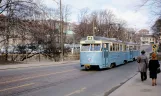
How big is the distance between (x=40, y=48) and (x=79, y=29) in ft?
128

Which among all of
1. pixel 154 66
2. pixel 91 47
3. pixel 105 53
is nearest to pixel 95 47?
pixel 91 47

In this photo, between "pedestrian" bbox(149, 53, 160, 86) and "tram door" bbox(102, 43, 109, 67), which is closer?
"pedestrian" bbox(149, 53, 160, 86)

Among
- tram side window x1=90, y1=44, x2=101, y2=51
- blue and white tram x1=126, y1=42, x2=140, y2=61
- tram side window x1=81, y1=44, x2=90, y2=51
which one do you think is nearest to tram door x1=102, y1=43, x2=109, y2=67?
tram side window x1=90, y1=44, x2=101, y2=51

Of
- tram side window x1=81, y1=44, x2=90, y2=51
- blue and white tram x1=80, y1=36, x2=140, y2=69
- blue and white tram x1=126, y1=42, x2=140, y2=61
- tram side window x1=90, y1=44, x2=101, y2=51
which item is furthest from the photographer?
blue and white tram x1=126, y1=42, x2=140, y2=61

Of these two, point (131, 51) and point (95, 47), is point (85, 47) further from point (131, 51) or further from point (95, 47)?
point (131, 51)

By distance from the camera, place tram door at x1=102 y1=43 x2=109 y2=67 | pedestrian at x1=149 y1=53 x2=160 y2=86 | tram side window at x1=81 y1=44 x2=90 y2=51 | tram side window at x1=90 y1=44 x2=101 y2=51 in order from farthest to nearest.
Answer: tram door at x1=102 y1=43 x2=109 y2=67 → tram side window at x1=81 y1=44 x2=90 y2=51 → tram side window at x1=90 y1=44 x2=101 y2=51 → pedestrian at x1=149 y1=53 x2=160 y2=86

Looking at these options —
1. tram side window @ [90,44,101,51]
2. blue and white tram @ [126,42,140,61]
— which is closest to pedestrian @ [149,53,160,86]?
tram side window @ [90,44,101,51]

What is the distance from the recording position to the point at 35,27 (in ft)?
104

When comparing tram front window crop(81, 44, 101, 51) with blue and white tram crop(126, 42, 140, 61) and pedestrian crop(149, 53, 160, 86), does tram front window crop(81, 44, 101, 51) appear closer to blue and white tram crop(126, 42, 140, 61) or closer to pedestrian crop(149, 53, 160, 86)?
pedestrian crop(149, 53, 160, 86)

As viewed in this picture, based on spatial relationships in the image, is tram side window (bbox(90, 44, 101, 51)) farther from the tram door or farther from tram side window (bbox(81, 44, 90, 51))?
the tram door

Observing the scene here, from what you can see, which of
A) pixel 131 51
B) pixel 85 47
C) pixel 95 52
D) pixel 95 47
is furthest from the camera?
pixel 131 51

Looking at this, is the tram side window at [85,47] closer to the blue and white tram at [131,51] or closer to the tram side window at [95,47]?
the tram side window at [95,47]

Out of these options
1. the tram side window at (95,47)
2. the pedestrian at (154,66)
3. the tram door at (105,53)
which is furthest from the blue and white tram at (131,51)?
the pedestrian at (154,66)

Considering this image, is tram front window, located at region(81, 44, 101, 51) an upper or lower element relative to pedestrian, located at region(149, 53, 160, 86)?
upper
